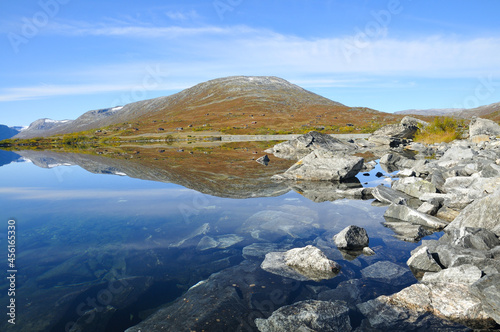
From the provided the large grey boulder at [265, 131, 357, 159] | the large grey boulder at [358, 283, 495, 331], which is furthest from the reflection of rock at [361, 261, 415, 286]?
the large grey boulder at [265, 131, 357, 159]

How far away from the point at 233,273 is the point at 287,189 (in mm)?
11093

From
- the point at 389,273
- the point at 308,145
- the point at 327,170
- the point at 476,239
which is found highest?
the point at 308,145

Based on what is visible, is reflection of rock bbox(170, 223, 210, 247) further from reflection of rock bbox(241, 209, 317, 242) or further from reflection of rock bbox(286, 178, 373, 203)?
reflection of rock bbox(286, 178, 373, 203)

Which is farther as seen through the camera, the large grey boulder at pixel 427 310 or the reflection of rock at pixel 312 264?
the reflection of rock at pixel 312 264

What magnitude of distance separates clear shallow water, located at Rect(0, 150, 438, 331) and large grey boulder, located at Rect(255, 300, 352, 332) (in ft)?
1.11

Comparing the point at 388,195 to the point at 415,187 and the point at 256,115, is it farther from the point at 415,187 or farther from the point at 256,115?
the point at 256,115

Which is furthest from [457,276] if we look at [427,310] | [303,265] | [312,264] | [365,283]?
[303,265]

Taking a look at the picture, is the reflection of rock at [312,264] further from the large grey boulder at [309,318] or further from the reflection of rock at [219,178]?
the reflection of rock at [219,178]

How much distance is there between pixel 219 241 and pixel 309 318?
5.00m

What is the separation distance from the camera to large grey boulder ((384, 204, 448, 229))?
11.1 meters

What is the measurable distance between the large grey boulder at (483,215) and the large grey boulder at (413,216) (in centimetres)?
79

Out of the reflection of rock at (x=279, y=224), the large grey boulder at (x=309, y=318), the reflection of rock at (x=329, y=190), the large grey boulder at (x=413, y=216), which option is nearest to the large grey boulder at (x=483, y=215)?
the large grey boulder at (x=413, y=216)

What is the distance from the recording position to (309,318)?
19.7 ft

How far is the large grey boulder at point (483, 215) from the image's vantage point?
9.45 meters
